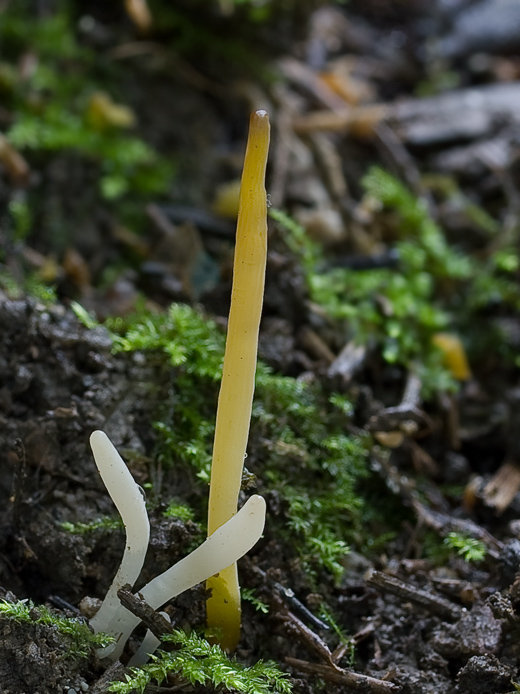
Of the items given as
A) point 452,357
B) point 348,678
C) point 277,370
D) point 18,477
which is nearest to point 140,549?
point 18,477

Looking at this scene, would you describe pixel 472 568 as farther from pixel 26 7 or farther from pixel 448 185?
pixel 26 7

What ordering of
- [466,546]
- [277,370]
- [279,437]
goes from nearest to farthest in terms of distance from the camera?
1. [466,546]
2. [279,437]
3. [277,370]

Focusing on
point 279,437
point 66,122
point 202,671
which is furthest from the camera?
point 66,122

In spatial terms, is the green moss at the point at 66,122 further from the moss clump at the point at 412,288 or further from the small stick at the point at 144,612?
the small stick at the point at 144,612

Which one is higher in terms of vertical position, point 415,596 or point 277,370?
point 277,370

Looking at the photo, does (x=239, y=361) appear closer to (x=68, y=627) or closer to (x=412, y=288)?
(x=68, y=627)

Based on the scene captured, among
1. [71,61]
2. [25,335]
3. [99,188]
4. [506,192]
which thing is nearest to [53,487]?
[25,335]
